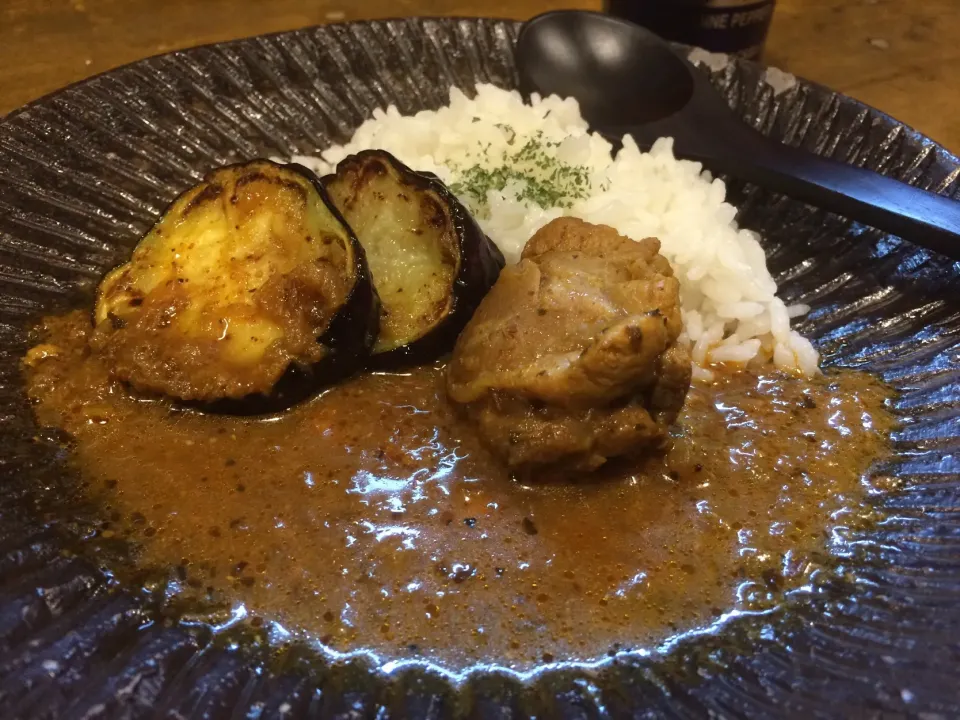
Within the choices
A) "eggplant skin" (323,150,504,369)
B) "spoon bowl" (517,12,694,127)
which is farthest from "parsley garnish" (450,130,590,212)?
"eggplant skin" (323,150,504,369)

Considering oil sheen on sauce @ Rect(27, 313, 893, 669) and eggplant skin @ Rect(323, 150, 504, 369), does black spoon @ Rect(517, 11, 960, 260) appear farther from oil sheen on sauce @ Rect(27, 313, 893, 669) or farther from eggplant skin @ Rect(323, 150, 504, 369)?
eggplant skin @ Rect(323, 150, 504, 369)

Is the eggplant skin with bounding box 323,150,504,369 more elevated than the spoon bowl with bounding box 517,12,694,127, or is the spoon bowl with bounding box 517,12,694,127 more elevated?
the eggplant skin with bounding box 323,150,504,369

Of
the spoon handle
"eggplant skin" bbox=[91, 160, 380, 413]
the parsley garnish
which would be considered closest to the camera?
"eggplant skin" bbox=[91, 160, 380, 413]

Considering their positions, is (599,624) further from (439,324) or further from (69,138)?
(69,138)

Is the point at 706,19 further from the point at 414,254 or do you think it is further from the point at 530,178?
the point at 414,254

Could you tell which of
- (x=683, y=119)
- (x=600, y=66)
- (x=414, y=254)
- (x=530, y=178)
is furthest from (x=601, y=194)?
(x=414, y=254)

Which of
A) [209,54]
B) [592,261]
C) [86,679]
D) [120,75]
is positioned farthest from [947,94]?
[86,679]
